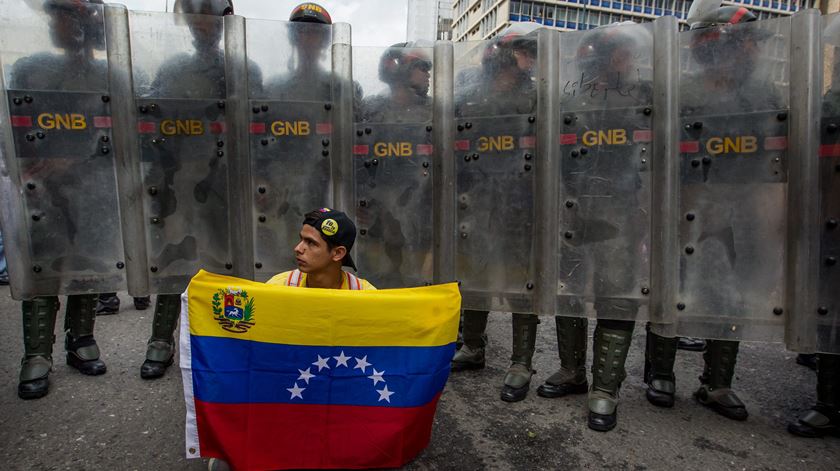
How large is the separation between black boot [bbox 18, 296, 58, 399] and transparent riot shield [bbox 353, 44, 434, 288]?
225 centimetres

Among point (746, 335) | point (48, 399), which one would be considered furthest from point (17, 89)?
point (746, 335)

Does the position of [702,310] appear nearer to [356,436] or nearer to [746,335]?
[746,335]

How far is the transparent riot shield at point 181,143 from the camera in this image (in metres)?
3.68

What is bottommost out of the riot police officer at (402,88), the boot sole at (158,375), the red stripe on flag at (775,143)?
the boot sole at (158,375)

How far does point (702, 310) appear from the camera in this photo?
10.8 feet

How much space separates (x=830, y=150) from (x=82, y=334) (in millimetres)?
5248

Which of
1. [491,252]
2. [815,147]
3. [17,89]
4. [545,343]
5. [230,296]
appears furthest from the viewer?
[545,343]

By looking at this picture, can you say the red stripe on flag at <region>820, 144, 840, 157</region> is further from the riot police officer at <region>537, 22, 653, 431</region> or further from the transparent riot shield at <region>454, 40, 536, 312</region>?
the transparent riot shield at <region>454, 40, 536, 312</region>

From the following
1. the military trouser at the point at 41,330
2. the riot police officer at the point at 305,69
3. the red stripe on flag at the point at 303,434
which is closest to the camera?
the red stripe on flag at the point at 303,434

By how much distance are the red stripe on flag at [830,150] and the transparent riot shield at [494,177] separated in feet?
5.39

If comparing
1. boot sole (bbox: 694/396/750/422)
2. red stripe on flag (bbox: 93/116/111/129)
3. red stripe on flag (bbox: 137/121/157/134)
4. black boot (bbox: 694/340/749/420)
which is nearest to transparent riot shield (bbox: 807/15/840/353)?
black boot (bbox: 694/340/749/420)

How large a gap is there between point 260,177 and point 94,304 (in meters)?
1.71

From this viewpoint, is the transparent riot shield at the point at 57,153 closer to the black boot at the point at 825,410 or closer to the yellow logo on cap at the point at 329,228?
the yellow logo on cap at the point at 329,228

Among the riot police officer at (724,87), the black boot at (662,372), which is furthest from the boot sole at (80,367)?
the riot police officer at (724,87)
